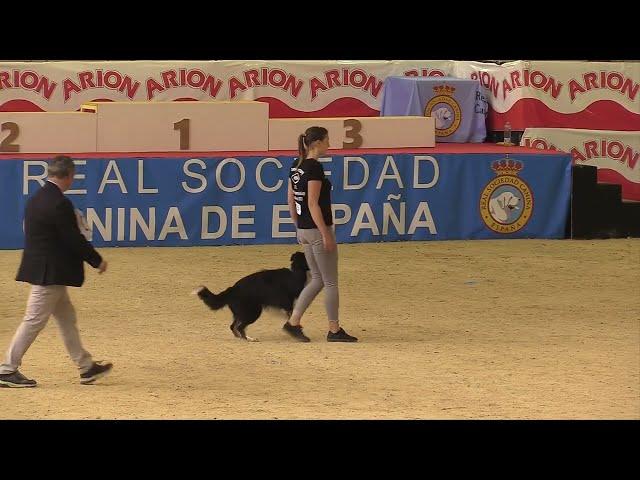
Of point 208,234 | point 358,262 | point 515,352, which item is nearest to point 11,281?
point 208,234

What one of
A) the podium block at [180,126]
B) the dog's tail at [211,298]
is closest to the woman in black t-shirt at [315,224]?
the dog's tail at [211,298]

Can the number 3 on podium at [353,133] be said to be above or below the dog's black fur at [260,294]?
above

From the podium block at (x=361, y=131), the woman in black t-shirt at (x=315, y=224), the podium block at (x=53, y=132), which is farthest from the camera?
the podium block at (x=361, y=131)

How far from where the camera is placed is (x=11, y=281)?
12.9 metres

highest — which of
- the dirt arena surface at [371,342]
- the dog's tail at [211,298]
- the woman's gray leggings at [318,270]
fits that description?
the woman's gray leggings at [318,270]

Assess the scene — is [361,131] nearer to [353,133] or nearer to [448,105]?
[353,133]

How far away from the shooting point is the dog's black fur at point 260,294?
10078 millimetres

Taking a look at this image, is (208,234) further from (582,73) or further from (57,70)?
(582,73)

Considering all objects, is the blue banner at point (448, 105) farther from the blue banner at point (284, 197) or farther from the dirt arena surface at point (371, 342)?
the dirt arena surface at point (371, 342)

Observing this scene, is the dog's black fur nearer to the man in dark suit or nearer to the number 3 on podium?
the man in dark suit

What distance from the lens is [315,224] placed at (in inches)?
386

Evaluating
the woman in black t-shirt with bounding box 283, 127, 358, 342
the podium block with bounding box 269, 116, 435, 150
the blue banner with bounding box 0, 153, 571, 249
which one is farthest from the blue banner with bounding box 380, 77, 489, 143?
the woman in black t-shirt with bounding box 283, 127, 358, 342

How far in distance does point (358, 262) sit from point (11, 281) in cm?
389

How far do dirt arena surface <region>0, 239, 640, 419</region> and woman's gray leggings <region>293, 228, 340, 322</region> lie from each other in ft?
1.15
